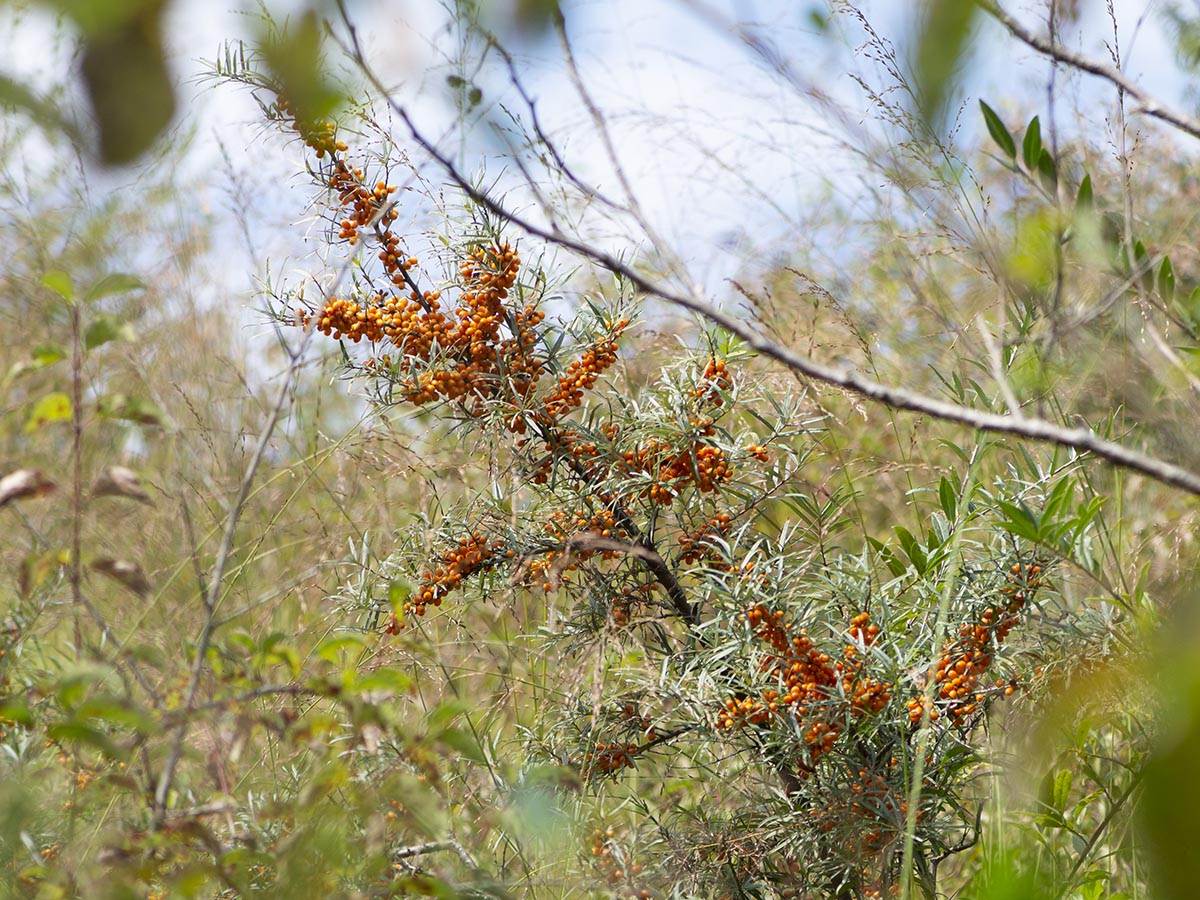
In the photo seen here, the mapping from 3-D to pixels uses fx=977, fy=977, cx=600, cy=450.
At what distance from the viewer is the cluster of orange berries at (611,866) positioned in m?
0.92

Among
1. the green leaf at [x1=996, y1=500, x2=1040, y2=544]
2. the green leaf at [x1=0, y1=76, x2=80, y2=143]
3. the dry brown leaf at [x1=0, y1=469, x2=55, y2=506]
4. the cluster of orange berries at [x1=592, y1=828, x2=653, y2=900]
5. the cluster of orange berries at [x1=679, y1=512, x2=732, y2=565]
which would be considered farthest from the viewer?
the cluster of orange berries at [x1=679, y1=512, x2=732, y2=565]

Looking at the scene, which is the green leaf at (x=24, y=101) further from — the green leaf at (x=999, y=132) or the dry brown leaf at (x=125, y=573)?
the green leaf at (x=999, y=132)

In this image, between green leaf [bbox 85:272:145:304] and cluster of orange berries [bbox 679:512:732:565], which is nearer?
green leaf [bbox 85:272:145:304]

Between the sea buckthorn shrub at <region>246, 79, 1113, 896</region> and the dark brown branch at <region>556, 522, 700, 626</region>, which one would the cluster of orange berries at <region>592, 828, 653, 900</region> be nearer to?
the sea buckthorn shrub at <region>246, 79, 1113, 896</region>

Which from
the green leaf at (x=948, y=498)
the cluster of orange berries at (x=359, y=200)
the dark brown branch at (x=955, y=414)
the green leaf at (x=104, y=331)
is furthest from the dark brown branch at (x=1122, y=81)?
the green leaf at (x=104, y=331)

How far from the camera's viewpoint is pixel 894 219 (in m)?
2.02

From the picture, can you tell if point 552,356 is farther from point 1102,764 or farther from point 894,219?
point 894,219

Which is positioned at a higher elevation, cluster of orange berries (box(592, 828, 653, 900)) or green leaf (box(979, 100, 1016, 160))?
green leaf (box(979, 100, 1016, 160))

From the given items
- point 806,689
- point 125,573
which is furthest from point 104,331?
point 806,689

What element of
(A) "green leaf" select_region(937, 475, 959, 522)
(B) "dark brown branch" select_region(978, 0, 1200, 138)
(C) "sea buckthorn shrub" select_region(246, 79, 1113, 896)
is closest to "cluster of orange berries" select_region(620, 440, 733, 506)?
(C) "sea buckthorn shrub" select_region(246, 79, 1113, 896)

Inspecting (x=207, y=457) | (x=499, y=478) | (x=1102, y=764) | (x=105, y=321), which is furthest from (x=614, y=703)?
(x=207, y=457)

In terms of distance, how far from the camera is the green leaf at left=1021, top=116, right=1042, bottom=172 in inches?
32.8

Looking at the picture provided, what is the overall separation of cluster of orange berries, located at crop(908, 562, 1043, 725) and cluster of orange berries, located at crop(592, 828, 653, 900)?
0.30 meters

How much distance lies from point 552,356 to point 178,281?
6.16ft
